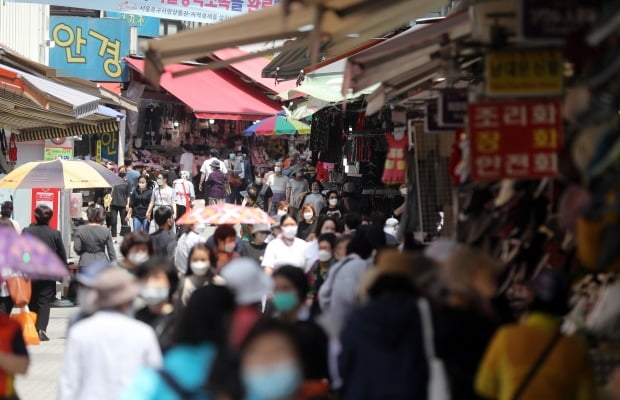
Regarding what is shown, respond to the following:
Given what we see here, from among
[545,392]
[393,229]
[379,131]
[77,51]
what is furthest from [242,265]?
[77,51]

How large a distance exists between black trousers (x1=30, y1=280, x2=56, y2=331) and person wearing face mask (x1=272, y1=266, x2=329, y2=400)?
7.70 meters

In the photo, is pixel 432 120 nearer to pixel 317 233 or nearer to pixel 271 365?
pixel 317 233

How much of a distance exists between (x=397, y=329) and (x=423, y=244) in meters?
5.18

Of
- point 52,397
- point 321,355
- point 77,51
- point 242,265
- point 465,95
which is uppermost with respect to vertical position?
point 77,51

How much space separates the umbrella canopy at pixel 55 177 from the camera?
56.9ft

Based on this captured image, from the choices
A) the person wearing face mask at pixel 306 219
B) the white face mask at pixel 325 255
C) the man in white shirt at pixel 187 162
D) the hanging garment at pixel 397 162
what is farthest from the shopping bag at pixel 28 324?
the man in white shirt at pixel 187 162

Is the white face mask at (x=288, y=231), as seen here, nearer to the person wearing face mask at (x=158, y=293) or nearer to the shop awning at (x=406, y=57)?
the shop awning at (x=406, y=57)

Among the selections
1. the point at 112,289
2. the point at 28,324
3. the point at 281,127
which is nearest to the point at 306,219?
the point at 28,324

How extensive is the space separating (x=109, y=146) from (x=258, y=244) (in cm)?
2419

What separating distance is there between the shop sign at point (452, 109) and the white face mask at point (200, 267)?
2.20m

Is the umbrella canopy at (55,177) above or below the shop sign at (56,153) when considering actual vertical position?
below

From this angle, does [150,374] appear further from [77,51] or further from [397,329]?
[77,51]

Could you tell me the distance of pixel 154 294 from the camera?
306 inches

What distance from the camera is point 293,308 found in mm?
7258
